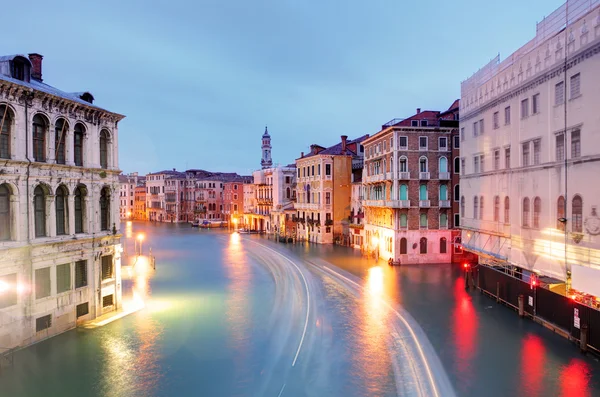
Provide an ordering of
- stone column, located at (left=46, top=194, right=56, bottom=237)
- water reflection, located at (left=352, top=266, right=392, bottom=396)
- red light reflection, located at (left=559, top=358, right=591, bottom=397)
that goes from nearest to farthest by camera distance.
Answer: red light reflection, located at (left=559, top=358, right=591, bottom=397) < water reflection, located at (left=352, top=266, right=392, bottom=396) < stone column, located at (left=46, top=194, right=56, bottom=237)

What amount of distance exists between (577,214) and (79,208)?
25976 mm

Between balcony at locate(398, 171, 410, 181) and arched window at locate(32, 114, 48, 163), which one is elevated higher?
arched window at locate(32, 114, 48, 163)

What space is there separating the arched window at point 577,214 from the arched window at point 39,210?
86.8 ft

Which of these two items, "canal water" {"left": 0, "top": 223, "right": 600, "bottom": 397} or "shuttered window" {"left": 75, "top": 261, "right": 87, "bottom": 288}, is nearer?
"canal water" {"left": 0, "top": 223, "right": 600, "bottom": 397}

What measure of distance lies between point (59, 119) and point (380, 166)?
112ft

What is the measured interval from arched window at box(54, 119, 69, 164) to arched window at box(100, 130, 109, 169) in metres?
2.82

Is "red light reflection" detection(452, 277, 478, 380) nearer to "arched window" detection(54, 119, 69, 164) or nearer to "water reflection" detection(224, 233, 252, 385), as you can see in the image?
"water reflection" detection(224, 233, 252, 385)

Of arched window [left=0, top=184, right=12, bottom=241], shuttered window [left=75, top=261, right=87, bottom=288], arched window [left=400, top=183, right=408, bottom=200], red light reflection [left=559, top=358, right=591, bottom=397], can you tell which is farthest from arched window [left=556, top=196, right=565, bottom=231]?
arched window [left=0, top=184, right=12, bottom=241]

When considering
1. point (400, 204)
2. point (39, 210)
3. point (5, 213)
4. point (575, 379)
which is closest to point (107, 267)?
point (39, 210)

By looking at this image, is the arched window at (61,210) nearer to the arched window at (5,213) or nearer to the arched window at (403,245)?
the arched window at (5,213)

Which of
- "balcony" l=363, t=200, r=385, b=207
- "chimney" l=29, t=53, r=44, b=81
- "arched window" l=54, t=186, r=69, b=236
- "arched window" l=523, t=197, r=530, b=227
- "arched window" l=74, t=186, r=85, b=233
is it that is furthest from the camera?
"balcony" l=363, t=200, r=385, b=207

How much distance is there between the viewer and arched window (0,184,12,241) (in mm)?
19391

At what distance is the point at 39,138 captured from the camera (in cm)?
2142

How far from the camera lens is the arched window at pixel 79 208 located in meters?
Answer: 23.5
